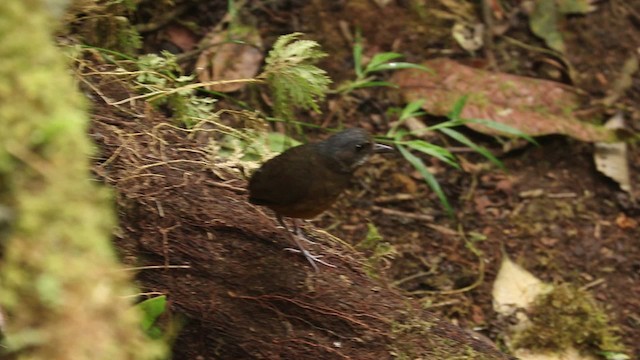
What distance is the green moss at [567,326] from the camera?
166 inches

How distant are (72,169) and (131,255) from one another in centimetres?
139

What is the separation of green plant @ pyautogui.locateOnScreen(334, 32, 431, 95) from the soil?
0.32ft

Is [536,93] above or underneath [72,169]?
underneath

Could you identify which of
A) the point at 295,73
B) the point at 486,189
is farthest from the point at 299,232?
the point at 486,189

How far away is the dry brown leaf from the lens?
4654 millimetres

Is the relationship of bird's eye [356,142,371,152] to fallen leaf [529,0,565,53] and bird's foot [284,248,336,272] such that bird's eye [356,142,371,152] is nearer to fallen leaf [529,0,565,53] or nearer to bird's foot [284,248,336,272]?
bird's foot [284,248,336,272]

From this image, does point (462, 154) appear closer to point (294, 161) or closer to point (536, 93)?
point (536, 93)

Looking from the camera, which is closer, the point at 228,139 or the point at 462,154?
the point at 228,139

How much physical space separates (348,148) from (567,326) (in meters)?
1.75

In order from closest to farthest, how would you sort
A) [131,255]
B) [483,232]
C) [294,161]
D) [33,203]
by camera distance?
[33,203]
[131,255]
[294,161]
[483,232]

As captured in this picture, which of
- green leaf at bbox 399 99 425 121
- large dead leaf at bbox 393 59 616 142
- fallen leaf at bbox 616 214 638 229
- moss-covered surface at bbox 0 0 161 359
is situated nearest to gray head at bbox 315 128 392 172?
green leaf at bbox 399 99 425 121

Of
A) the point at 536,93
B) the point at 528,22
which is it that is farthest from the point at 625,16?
the point at 536,93

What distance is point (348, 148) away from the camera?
3.17 meters

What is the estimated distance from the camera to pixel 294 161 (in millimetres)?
3070
